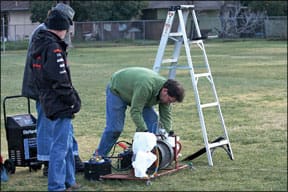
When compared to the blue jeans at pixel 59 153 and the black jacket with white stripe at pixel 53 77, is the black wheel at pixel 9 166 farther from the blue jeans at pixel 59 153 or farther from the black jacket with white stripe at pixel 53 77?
the black jacket with white stripe at pixel 53 77

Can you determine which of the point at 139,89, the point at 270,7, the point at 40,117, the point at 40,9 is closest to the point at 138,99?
the point at 139,89

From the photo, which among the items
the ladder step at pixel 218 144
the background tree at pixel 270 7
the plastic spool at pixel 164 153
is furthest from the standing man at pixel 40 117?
the background tree at pixel 270 7

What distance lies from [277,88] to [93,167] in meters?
12.2

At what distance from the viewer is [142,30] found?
186 feet

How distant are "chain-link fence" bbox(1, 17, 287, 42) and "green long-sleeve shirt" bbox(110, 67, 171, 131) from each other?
45186 mm

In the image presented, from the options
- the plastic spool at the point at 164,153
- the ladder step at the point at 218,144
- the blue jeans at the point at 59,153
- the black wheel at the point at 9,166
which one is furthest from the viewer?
the ladder step at the point at 218,144

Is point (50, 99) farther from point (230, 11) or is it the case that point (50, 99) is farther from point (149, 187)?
point (230, 11)

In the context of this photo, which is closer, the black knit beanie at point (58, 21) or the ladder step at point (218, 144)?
the black knit beanie at point (58, 21)

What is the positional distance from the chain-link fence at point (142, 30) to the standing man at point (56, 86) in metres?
46.5

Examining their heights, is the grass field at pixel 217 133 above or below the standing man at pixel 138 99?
below

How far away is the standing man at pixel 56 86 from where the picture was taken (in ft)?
22.1

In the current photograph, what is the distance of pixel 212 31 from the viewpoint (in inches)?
2301

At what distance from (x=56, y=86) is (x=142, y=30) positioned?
5034cm

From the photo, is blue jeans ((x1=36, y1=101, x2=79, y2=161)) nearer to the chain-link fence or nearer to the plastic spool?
the plastic spool
